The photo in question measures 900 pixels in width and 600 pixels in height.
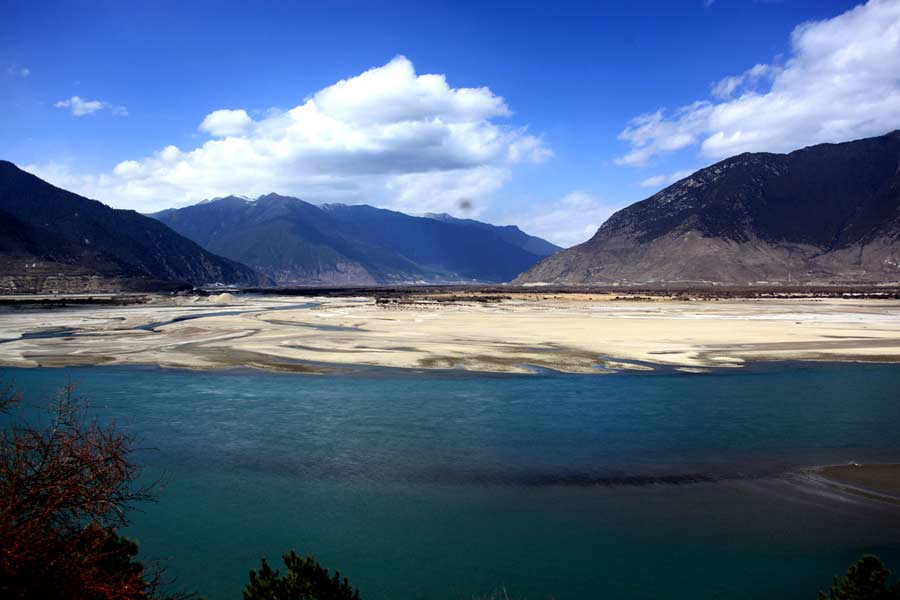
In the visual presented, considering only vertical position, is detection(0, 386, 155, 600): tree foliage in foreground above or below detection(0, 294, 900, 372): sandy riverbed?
above

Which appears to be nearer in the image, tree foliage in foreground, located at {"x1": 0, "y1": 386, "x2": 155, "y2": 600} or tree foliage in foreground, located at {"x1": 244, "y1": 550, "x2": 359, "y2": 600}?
tree foliage in foreground, located at {"x1": 0, "y1": 386, "x2": 155, "y2": 600}

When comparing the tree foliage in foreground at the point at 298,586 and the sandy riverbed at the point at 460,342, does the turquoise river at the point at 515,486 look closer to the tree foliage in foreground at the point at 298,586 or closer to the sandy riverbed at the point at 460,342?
the tree foliage in foreground at the point at 298,586

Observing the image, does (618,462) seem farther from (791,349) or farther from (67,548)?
(791,349)

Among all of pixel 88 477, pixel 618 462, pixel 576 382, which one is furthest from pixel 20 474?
pixel 576 382

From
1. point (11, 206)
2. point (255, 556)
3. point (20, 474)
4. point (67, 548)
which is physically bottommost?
point (255, 556)

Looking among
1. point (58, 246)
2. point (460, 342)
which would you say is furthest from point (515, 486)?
point (58, 246)

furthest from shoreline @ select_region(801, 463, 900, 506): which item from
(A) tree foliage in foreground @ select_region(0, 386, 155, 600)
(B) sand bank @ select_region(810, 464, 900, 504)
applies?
(A) tree foliage in foreground @ select_region(0, 386, 155, 600)

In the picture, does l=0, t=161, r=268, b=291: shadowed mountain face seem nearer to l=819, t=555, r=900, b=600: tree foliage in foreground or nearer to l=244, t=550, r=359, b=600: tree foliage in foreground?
l=244, t=550, r=359, b=600: tree foliage in foreground

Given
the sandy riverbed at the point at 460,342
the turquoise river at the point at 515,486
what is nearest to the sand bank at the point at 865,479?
the turquoise river at the point at 515,486
